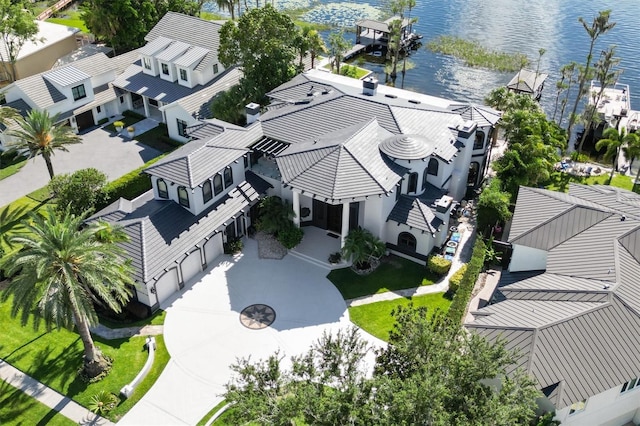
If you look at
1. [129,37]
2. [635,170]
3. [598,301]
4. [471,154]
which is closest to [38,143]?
[129,37]

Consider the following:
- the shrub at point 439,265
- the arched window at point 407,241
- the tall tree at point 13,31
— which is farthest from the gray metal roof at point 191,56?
the shrub at point 439,265

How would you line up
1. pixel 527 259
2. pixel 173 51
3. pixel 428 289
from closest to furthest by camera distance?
pixel 527 259 → pixel 428 289 → pixel 173 51

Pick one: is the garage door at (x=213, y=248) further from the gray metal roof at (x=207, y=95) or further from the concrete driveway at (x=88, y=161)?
the gray metal roof at (x=207, y=95)

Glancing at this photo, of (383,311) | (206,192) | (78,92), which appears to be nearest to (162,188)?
(206,192)

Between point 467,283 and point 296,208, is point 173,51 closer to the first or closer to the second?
point 296,208

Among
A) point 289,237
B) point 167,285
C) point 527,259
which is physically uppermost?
point 527,259

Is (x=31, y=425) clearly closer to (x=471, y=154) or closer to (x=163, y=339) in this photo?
(x=163, y=339)
